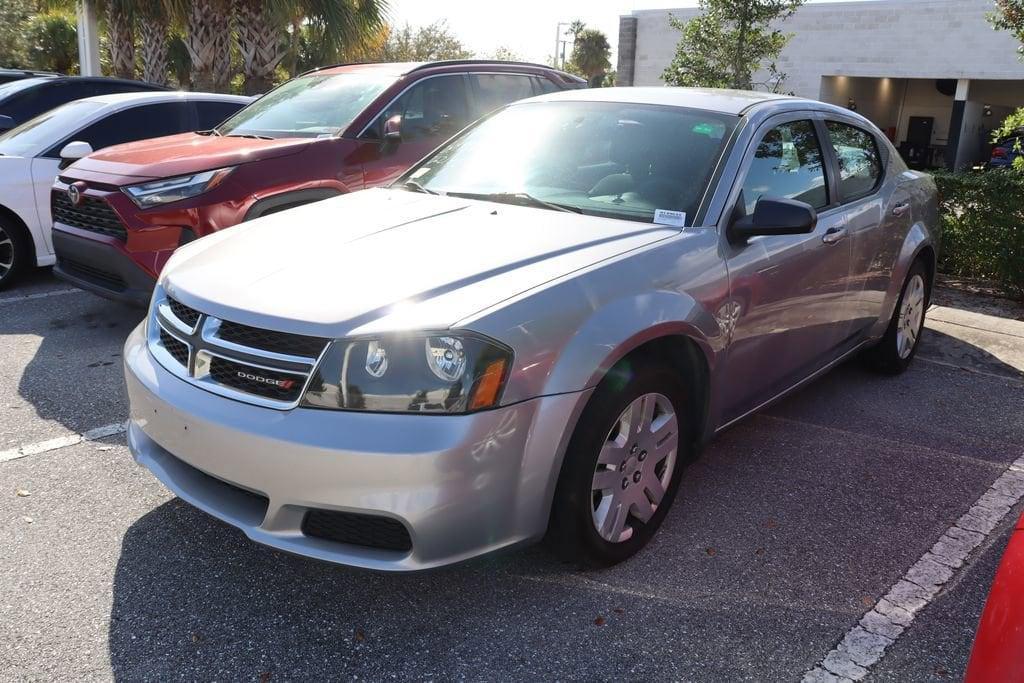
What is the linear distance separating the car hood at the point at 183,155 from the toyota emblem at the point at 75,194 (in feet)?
0.53

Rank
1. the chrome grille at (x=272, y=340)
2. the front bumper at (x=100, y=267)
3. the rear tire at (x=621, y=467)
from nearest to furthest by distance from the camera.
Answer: the chrome grille at (x=272, y=340) → the rear tire at (x=621, y=467) → the front bumper at (x=100, y=267)

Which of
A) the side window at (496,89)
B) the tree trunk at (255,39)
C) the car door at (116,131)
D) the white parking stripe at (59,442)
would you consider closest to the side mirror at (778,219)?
the white parking stripe at (59,442)

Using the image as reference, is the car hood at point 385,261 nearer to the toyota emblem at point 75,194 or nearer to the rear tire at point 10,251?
the toyota emblem at point 75,194

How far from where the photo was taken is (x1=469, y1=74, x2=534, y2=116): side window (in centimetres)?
716

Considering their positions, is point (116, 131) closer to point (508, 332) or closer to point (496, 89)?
point (496, 89)

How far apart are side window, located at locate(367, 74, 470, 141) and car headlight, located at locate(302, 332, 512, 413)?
4.02 m

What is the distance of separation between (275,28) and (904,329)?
40.2 feet

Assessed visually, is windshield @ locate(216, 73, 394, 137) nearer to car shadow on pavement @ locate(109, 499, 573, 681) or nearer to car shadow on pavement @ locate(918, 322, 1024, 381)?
car shadow on pavement @ locate(109, 499, 573, 681)

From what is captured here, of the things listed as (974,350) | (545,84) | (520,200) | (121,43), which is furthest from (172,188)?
(121,43)

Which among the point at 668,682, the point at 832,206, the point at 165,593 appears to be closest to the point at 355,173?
the point at 832,206

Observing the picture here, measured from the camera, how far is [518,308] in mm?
2756

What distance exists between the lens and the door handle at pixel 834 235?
425cm

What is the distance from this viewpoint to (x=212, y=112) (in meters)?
8.16

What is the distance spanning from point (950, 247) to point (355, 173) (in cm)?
549
